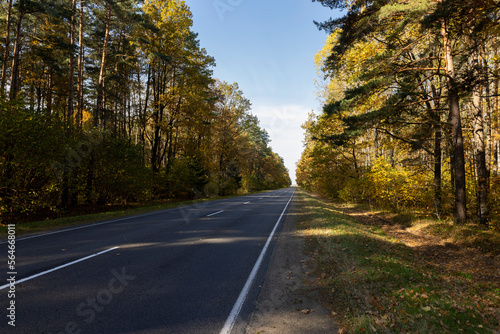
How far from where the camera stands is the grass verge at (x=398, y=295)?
3.39 meters

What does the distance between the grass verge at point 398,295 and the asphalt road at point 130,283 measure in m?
1.56

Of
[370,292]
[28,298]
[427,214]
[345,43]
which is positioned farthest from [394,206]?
[28,298]

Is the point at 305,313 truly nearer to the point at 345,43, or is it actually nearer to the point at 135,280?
the point at 135,280

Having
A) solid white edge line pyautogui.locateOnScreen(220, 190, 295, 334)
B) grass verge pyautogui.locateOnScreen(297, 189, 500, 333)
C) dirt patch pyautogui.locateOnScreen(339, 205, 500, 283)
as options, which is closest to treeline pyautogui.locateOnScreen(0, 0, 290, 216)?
solid white edge line pyautogui.locateOnScreen(220, 190, 295, 334)

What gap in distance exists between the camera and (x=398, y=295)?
415 centimetres

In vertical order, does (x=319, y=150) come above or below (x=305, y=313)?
above

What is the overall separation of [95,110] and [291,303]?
66.3 feet

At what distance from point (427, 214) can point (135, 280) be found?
47.1 feet

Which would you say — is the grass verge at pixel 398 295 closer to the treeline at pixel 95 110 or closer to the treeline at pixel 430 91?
the treeline at pixel 430 91

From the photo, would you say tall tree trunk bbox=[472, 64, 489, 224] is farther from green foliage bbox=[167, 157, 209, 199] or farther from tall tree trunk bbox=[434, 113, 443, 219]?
green foliage bbox=[167, 157, 209, 199]

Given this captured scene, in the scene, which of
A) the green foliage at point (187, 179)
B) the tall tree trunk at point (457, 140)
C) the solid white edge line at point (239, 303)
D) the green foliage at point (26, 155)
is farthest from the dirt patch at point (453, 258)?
the green foliage at point (187, 179)

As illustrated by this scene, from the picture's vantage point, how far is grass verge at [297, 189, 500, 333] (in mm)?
3389

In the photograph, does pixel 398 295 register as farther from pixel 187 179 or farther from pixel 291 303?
pixel 187 179

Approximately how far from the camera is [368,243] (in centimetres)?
773
